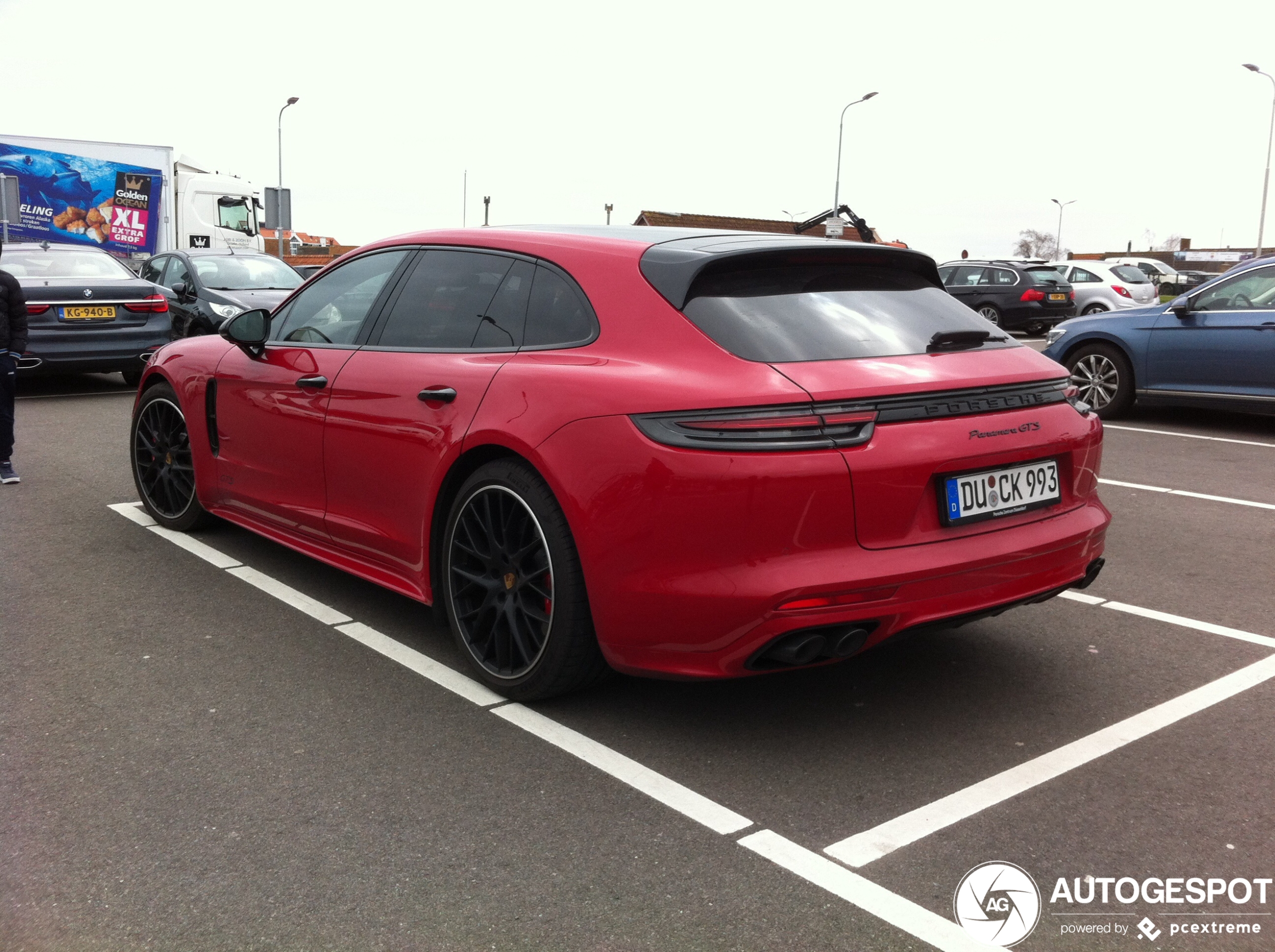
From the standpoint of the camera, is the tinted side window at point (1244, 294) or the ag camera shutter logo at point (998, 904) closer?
the ag camera shutter logo at point (998, 904)

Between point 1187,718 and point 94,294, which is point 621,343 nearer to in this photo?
point 1187,718

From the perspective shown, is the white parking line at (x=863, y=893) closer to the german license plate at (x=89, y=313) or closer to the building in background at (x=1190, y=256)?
the german license plate at (x=89, y=313)

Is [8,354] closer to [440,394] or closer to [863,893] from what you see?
[440,394]

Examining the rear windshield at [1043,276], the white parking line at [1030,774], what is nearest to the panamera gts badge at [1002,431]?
the white parking line at [1030,774]

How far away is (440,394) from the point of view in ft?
13.0

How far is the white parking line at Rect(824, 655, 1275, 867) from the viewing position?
115 inches

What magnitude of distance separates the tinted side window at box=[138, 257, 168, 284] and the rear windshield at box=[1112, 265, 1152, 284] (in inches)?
770

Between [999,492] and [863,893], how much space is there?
4.34ft

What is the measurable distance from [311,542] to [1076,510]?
2.95 meters

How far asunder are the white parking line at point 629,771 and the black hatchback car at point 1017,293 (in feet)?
69.4

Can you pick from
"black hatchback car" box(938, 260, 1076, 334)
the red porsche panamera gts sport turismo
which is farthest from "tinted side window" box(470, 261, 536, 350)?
"black hatchback car" box(938, 260, 1076, 334)

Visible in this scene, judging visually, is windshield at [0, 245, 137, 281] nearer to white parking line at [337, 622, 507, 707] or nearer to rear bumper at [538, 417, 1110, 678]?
white parking line at [337, 622, 507, 707]

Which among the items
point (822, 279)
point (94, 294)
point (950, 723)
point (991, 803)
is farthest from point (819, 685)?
point (94, 294)

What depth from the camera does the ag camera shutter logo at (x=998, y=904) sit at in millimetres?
2562
